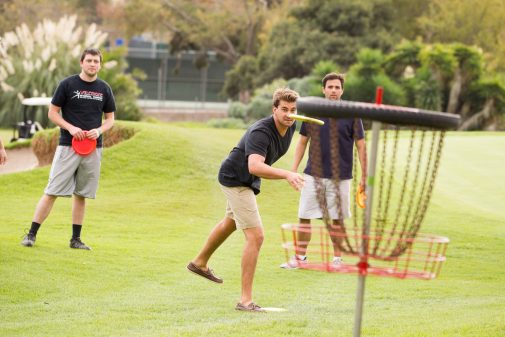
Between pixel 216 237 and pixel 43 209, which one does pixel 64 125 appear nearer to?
pixel 43 209

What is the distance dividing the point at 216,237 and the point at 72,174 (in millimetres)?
2593

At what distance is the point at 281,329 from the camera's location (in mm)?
7312

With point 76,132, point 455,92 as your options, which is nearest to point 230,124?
point 455,92

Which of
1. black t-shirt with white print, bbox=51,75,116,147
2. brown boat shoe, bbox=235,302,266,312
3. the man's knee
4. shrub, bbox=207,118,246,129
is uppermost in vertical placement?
black t-shirt with white print, bbox=51,75,116,147

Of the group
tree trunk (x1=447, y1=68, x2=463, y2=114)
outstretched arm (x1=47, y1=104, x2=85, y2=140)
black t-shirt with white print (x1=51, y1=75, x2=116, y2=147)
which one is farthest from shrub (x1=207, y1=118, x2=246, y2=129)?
outstretched arm (x1=47, y1=104, x2=85, y2=140)

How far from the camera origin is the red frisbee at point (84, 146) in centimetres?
1125

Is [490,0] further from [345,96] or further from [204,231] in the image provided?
[204,231]

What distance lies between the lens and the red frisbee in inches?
443

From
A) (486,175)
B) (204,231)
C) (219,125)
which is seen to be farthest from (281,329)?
(219,125)

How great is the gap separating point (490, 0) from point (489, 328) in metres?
55.7

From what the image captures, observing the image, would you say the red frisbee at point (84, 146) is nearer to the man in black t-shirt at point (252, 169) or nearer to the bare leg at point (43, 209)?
the bare leg at point (43, 209)

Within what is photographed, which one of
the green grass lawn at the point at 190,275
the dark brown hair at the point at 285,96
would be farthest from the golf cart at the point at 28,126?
the dark brown hair at the point at 285,96

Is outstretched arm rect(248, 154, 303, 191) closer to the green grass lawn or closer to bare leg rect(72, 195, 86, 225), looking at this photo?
the green grass lawn

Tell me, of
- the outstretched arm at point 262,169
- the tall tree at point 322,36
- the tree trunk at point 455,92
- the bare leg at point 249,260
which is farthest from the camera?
A: the tall tree at point 322,36
